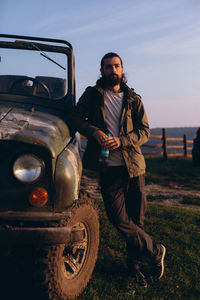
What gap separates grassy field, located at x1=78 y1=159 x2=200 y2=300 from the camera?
3.05m

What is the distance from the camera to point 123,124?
3150 millimetres

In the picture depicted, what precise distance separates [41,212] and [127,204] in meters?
1.20

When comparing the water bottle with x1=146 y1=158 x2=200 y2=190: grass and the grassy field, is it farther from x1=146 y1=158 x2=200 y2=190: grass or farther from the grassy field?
x1=146 y1=158 x2=200 y2=190: grass

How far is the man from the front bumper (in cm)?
88

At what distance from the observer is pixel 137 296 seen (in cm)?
299

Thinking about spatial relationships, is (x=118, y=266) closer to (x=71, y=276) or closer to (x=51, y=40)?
(x=71, y=276)

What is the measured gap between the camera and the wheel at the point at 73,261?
2.37 meters

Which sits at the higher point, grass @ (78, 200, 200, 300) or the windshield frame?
the windshield frame

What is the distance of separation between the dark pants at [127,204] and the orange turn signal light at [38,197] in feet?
3.04

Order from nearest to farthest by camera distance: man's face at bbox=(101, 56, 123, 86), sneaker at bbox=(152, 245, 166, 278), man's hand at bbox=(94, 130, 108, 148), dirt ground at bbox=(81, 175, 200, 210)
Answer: man's hand at bbox=(94, 130, 108, 148) → man's face at bbox=(101, 56, 123, 86) → sneaker at bbox=(152, 245, 166, 278) → dirt ground at bbox=(81, 175, 200, 210)

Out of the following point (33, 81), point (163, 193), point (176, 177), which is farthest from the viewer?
point (176, 177)

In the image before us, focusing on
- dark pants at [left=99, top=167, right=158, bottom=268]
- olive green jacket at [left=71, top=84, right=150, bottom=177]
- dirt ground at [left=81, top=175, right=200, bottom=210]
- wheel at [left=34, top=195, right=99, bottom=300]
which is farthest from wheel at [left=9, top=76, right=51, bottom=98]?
dirt ground at [left=81, top=175, right=200, bottom=210]

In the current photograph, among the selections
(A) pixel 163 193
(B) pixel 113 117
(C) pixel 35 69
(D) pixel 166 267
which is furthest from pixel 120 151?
(A) pixel 163 193

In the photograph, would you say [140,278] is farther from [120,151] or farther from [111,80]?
[111,80]
